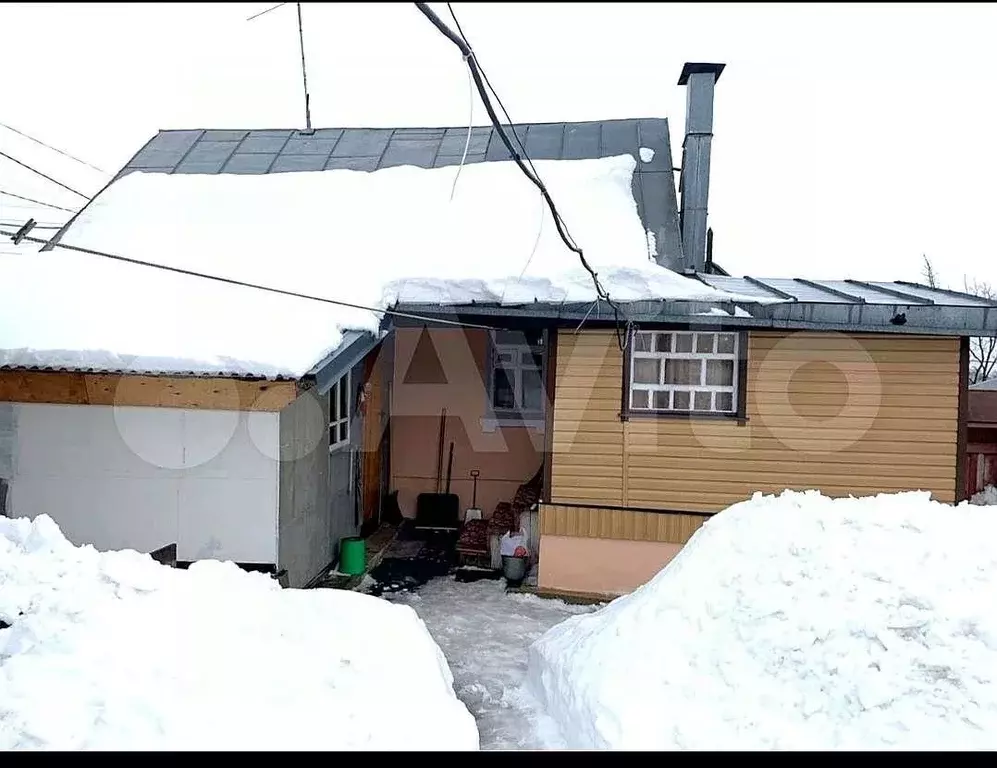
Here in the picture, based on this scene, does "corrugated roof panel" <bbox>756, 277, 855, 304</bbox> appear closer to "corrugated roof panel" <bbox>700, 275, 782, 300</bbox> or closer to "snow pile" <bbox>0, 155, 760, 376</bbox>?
"corrugated roof panel" <bbox>700, 275, 782, 300</bbox>

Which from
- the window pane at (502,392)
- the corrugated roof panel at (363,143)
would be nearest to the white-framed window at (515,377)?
the window pane at (502,392)

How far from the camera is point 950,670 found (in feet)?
Answer: 13.9

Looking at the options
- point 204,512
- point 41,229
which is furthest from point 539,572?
point 41,229

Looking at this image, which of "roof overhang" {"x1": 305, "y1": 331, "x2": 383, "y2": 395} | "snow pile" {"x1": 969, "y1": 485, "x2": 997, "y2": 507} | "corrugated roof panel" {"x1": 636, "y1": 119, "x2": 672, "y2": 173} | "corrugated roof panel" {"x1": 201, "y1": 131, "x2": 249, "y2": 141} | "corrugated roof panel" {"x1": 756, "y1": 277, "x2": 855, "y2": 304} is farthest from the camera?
"corrugated roof panel" {"x1": 201, "y1": 131, "x2": 249, "y2": 141}

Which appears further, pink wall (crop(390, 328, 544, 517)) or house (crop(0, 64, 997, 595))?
pink wall (crop(390, 328, 544, 517))

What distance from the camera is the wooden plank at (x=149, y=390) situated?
6.89 m

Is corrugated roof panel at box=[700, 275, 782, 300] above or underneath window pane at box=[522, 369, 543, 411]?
above

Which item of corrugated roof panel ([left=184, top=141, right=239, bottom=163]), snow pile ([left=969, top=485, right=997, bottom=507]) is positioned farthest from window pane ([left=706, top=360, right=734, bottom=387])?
corrugated roof panel ([left=184, top=141, right=239, bottom=163])

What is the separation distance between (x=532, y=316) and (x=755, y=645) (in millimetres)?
4524

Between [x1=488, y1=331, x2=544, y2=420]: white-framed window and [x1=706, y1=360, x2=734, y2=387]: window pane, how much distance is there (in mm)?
4031

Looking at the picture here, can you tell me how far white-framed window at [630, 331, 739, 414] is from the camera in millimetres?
8219

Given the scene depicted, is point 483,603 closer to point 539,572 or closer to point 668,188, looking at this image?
point 539,572

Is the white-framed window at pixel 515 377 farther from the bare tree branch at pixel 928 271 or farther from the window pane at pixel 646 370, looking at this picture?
the bare tree branch at pixel 928 271

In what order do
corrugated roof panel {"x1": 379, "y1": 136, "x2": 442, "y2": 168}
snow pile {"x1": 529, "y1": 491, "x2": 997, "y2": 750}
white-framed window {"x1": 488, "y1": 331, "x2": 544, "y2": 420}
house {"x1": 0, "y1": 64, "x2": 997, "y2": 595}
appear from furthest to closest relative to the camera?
corrugated roof panel {"x1": 379, "y1": 136, "x2": 442, "y2": 168} < white-framed window {"x1": 488, "y1": 331, "x2": 544, "y2": 420} < house {"x1": 0, "y1": 64, "x2": 997, "y2": 595} < snow pile {"x1": 529, "y1": 491, "x2": 997, "y2": 750}
